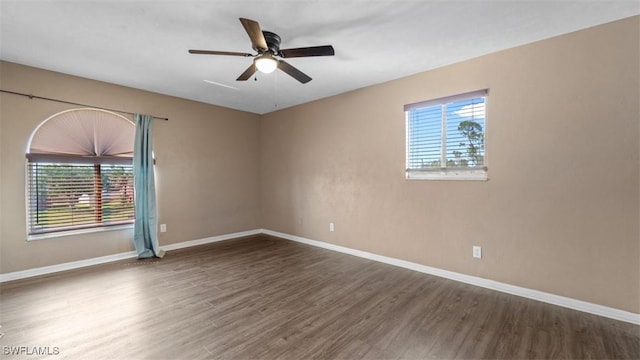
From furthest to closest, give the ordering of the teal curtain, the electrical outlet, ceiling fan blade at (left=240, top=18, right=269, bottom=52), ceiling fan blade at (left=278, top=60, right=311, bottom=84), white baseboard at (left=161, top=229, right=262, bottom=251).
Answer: white baseboard at (left=161, top=229, right=262, bottom=251)
the teal curtain
the electrical outlet
ceiling fan blade at (left=278, top=60, right=311, bottom=84)
ceiling fan blade at (left=240, top=18, right=269, bottom=52)

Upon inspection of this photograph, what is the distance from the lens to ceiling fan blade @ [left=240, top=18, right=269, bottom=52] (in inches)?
72.7

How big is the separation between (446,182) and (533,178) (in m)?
0.83

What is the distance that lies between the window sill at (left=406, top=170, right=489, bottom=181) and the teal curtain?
381 cm

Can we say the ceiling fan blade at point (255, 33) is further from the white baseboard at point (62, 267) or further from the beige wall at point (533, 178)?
the white baseboard at point (62, 267)

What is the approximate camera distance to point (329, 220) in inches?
180

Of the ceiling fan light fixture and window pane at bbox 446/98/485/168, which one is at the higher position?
the ceiling fan light fixture

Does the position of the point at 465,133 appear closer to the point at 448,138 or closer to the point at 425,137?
the point at 448,138

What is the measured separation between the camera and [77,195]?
3.67m

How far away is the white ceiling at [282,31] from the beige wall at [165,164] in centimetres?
33

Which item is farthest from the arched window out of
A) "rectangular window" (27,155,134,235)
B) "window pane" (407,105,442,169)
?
"window pane" (407,105,442,169)

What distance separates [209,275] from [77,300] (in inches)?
48.6

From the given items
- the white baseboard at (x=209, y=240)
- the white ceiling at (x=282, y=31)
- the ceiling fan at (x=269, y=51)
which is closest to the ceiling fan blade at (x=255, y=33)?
the ceiling fan at (x=269, y=51)

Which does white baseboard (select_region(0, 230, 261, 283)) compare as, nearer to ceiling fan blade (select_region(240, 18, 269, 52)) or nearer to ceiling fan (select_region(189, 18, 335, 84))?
ceiling fan (select_region(189, 18, 335, 84))

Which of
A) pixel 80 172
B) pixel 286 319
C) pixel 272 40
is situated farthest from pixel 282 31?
pixel 80 172
